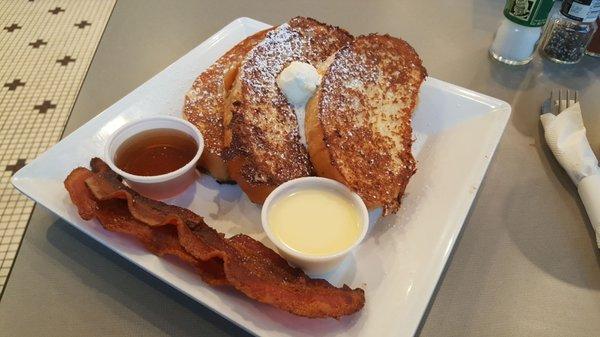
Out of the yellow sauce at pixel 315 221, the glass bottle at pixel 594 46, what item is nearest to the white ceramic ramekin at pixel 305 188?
the yellow sauce at pixel 315 221

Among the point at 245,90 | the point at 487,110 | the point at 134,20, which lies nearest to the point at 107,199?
the point at 245,90

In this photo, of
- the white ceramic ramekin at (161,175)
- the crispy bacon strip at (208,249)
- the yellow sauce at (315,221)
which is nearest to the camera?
the crispy bacon strip at (208,249)

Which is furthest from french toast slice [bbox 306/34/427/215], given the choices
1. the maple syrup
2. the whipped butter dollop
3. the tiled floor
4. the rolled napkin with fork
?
the tiled floor

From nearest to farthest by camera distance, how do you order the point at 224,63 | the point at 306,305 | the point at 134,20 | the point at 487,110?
the point at 306,305
the point at 487,110
the point at 224,63
the point at 134,20

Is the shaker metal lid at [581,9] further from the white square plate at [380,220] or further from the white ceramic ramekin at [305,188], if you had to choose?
the white ceramic ramekin at [305,188]

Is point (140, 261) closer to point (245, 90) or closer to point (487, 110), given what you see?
point (245, 90)

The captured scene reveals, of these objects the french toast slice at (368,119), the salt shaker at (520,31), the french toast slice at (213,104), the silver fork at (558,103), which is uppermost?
the salt shaker at (520,31)
